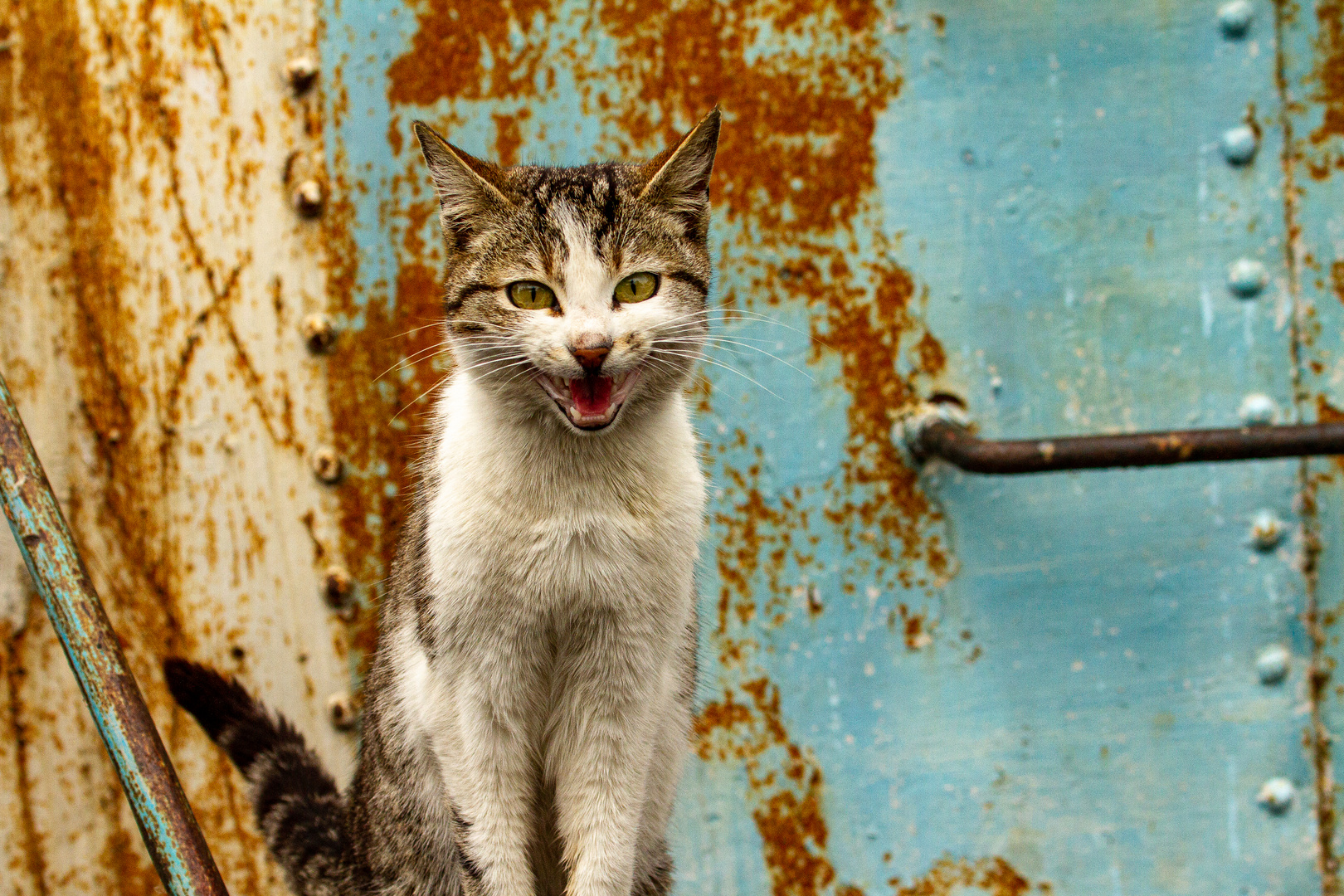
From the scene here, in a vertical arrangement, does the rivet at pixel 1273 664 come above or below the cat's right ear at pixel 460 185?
below

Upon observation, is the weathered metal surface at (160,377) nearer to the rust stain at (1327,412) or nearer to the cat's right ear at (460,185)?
the cat's right ear at (460,185)

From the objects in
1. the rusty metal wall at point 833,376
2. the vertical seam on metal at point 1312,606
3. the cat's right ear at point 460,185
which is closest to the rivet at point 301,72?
the rusty metal wall at point 833,376

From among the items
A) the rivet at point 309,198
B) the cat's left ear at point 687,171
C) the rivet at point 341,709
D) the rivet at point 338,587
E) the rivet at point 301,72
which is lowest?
the rivet at point 341,709

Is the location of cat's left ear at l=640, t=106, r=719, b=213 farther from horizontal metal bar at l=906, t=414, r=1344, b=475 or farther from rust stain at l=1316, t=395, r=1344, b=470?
rust stain at l=1316, t=395, r=1344, b=470

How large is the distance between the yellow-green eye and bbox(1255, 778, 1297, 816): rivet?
117 centimetres

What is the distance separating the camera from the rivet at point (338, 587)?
1.48 metres

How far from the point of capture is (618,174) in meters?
1.16

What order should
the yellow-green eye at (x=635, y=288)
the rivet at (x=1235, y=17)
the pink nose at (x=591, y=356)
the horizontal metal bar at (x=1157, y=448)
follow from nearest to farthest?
the pink nose at (x=591, y=356), the yellow-green eye at (x=635, y=288), the horizontal metal bar at (x=1157, y=448), the rivet at (x=1235, y=17)

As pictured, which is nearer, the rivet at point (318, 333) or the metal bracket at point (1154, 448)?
the metal bracket at point (1154, 448)

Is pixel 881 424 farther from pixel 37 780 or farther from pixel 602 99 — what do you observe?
pixel 37 780

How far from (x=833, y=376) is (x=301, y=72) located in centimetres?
89

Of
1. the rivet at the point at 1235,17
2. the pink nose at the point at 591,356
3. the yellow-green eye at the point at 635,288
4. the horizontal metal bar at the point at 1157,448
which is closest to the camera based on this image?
the pink nose at the point at 591,356

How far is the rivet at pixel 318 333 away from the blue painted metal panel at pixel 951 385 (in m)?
0.05

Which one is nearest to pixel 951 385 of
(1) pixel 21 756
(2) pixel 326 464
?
(2) pixel 326 464
